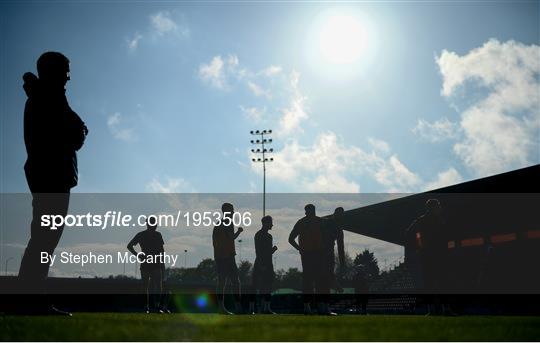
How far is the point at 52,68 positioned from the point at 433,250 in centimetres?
703

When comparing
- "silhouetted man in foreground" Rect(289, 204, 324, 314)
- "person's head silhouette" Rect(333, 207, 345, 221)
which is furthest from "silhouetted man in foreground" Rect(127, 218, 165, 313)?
"person's head silhouette" Rect(333, 207, 345, 221)

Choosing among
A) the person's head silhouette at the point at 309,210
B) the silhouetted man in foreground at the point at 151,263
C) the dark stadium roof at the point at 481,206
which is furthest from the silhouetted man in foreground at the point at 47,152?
the dark stadium roof at the point at 481,206

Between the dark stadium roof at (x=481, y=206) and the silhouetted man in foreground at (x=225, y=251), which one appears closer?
the silhouetted man in foreground at (x=225, y=251)

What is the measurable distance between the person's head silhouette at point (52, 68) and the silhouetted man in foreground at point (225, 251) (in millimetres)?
5159

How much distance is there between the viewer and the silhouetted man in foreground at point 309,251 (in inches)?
368

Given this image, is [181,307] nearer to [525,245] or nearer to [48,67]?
[525,245]

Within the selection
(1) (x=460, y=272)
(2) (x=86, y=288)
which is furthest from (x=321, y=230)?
(2) (x=86, y=288)

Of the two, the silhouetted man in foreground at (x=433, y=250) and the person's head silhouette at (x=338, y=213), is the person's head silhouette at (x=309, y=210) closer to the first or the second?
the person's head silhouette at (x=338, y=213)

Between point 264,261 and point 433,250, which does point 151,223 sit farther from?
point 433,250

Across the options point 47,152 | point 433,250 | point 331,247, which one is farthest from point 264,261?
point 47,152

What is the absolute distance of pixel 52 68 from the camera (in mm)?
5281

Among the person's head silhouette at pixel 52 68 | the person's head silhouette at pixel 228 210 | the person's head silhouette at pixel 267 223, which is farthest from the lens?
the person's head silhouette at pixel 267 223

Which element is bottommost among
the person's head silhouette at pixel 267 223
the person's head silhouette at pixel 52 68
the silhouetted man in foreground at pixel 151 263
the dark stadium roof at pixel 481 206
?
the silhouetted man in foreground at pixel 151 263

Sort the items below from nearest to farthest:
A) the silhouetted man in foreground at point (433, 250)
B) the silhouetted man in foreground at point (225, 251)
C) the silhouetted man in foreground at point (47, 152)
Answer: the silhouetted man in foreground at point (47, 152) → the silhouetted man in foreground at point (433, 250) → the silhouetted man in foreground at point (225, 251)
